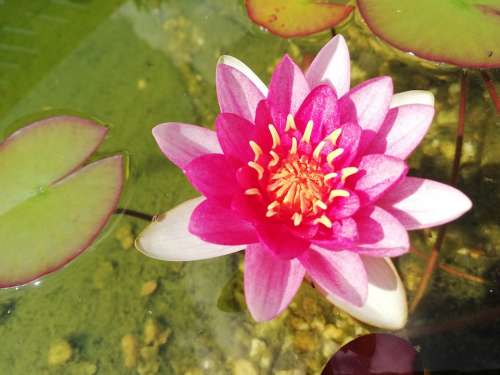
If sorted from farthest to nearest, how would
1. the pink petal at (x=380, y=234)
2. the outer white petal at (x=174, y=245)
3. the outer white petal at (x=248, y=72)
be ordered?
the outer white petal at (x=248, y=72) < the outer white petal at (x=174, y=245) < the pink petal at (x=380, y=234)

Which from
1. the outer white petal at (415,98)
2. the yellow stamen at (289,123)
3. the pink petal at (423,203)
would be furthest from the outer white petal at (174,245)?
the outer white petal at (415,98)

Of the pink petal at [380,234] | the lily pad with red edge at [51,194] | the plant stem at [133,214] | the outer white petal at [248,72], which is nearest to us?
the pink petal at [380,234]

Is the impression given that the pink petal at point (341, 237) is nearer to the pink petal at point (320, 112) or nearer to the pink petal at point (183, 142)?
the pink petal at point (320, 112)

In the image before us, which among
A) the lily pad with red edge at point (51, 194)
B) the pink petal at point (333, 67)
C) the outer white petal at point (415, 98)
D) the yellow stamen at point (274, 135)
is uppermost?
the pink petal at point (333, 67)

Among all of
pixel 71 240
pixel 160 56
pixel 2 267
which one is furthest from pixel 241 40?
pixel 2 267

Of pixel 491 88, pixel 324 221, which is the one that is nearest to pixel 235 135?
pixel 324 221

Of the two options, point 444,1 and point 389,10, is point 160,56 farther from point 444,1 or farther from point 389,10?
point 444,1

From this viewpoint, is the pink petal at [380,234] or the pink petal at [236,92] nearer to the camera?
the pink petal at [380,234]

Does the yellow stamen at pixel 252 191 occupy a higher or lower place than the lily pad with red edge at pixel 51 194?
higher
